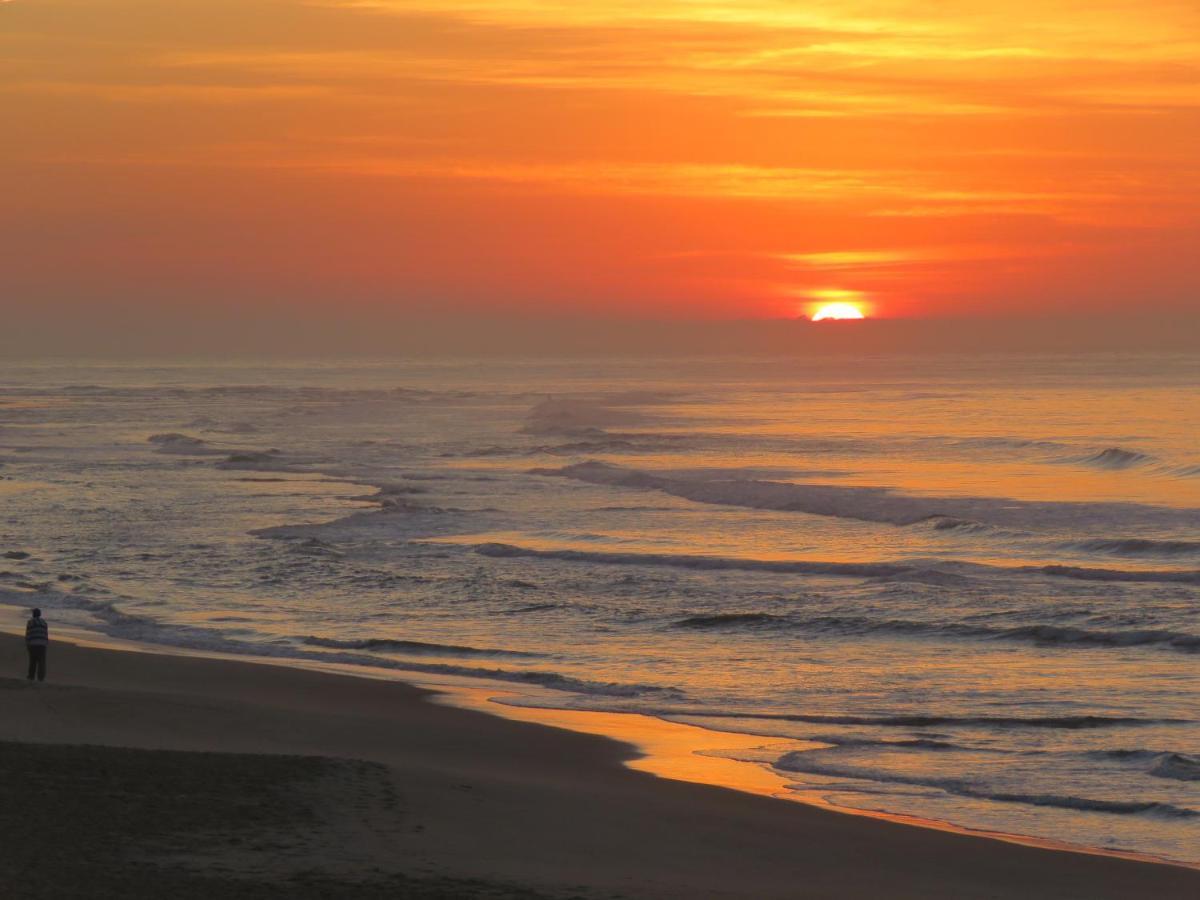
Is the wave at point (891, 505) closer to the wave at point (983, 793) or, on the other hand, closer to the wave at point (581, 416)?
the wave at point (983, 793)

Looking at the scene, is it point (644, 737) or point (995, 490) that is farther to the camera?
point (995, 490)

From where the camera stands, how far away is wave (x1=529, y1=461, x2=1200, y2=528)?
36.9m

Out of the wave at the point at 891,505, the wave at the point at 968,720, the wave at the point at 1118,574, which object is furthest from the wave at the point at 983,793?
the wave at the point at 891,505

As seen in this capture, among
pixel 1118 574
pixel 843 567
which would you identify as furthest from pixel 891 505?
pixel 1118 574

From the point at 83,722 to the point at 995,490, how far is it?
3395 centimetres

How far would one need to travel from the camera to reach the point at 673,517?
38531mm

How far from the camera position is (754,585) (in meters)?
26.8

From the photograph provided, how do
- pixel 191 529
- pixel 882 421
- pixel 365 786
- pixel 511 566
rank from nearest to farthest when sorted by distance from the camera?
1. pixel 365 786
2. pixel 511 566
3. pixel 191 529
4. pixel 882 421

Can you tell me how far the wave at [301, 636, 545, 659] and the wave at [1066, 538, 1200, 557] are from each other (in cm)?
1539

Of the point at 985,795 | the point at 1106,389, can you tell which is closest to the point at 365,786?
the point at 985,795

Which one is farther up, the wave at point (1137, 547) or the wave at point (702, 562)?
the wave at point (1137, 547)

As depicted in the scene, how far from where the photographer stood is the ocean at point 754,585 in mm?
15078

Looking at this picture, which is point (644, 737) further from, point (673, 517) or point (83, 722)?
point (673, 517)

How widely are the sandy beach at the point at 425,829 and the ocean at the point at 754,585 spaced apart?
1.35m
